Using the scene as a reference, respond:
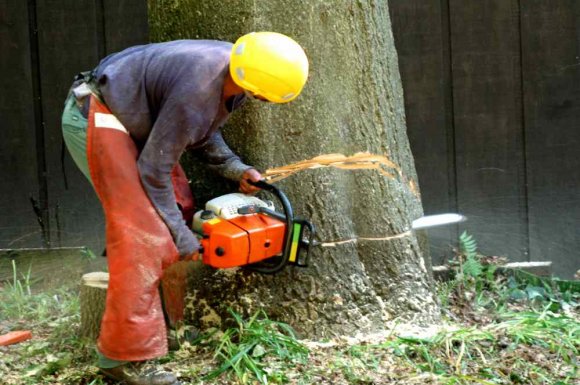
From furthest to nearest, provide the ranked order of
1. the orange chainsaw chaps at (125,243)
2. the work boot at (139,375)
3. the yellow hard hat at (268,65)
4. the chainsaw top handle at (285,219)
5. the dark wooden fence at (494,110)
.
Result: the dark wooden fence at (494,110)
the chainsaw top handle at (285,219)
the work boot at (139,375)
the orange chainsaw chaps at (125,243)
the yellow hard hat at (268,65)

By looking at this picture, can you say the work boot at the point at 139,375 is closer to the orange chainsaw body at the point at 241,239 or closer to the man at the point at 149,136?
the man at the point at 149,136

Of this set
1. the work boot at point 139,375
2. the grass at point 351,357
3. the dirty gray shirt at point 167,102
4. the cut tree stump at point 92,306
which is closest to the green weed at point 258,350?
the grass at point 351,357

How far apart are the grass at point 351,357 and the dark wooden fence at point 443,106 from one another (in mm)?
1798

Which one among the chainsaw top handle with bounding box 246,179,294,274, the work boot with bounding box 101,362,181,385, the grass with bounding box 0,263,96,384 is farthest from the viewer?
the grass with bounding box 0,263,96,384

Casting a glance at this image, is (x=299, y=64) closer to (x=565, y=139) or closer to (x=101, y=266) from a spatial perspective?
(x=101, y=266)

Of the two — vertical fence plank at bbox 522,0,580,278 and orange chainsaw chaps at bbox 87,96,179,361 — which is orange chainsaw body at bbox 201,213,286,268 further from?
vertical fence plank at bbox 522,0,580,278

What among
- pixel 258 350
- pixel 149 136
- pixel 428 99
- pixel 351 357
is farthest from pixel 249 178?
pixel 428 99

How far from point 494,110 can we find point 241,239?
3120 millimetres

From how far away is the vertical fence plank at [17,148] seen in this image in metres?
5.72

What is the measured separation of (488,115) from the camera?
5898 mm

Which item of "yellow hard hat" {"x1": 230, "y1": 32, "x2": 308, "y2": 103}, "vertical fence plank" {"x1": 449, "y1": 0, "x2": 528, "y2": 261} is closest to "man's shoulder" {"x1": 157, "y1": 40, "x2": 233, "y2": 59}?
"yellow hard hat" {"x1": 230, "y1": 32, "x2": 308, "y2": 103}

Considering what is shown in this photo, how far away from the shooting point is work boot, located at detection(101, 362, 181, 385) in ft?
11.1

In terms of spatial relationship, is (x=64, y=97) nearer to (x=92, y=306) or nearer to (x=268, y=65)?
(x=92, y=306)

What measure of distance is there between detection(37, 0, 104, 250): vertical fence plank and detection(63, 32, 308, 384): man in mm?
2456
